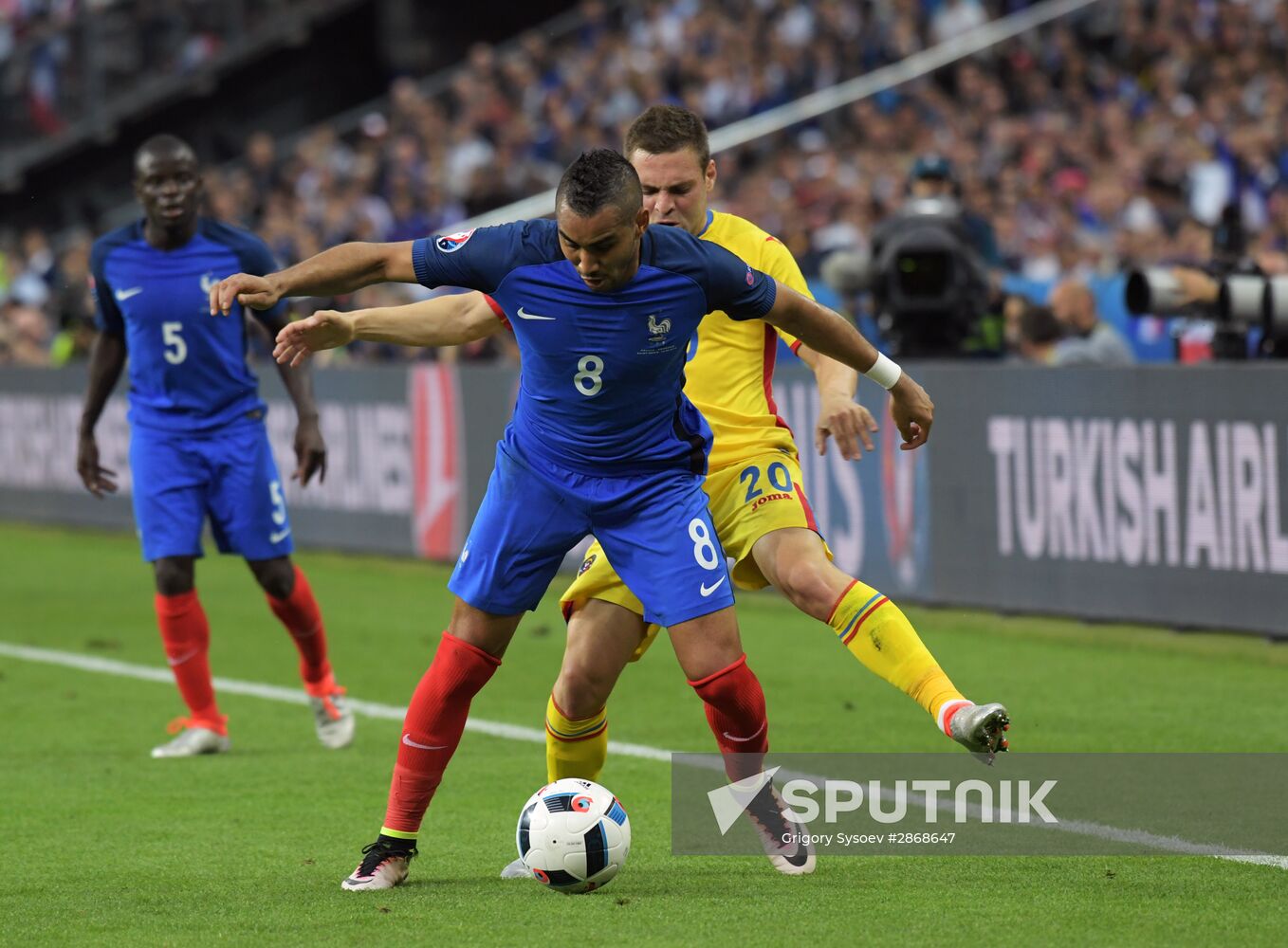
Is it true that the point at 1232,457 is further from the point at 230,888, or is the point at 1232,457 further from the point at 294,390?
the point at 230,888

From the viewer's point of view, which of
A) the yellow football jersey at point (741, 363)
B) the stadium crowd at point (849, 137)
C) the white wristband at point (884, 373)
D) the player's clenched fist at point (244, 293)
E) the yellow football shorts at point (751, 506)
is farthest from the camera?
the stadium crowd at point (849, 137)

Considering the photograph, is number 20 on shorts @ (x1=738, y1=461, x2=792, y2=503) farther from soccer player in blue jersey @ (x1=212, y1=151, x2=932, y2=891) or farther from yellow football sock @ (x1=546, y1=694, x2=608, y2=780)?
yellow football sock @ (x1=546, y1=694, x2=608, y2=780)

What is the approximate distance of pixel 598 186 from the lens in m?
5.36

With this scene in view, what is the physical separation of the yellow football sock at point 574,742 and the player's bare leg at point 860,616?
0.69 meters

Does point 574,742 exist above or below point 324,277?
below

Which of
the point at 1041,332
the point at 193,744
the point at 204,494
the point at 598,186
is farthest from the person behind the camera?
the point at 1041,332

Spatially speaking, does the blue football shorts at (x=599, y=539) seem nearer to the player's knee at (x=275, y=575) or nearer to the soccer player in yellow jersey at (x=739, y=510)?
the soccer player in yellow jersey at (x=739, y=510)

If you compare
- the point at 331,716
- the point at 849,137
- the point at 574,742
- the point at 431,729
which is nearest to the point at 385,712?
the point at 331,716

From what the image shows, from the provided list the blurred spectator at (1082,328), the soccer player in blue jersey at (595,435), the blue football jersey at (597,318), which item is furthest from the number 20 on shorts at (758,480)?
the blurred spectator at (1082,328)

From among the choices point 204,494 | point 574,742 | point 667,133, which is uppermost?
point 667,133

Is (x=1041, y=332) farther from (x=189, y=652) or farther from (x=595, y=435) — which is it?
(x=595, y=435)

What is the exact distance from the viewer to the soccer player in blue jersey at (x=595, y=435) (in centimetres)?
561

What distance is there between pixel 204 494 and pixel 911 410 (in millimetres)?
3998

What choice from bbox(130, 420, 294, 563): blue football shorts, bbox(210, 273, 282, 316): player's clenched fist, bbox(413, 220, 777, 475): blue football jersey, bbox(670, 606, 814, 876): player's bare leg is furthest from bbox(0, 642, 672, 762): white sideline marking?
bbox(210, 273, 282, 316): player's clenched fist
